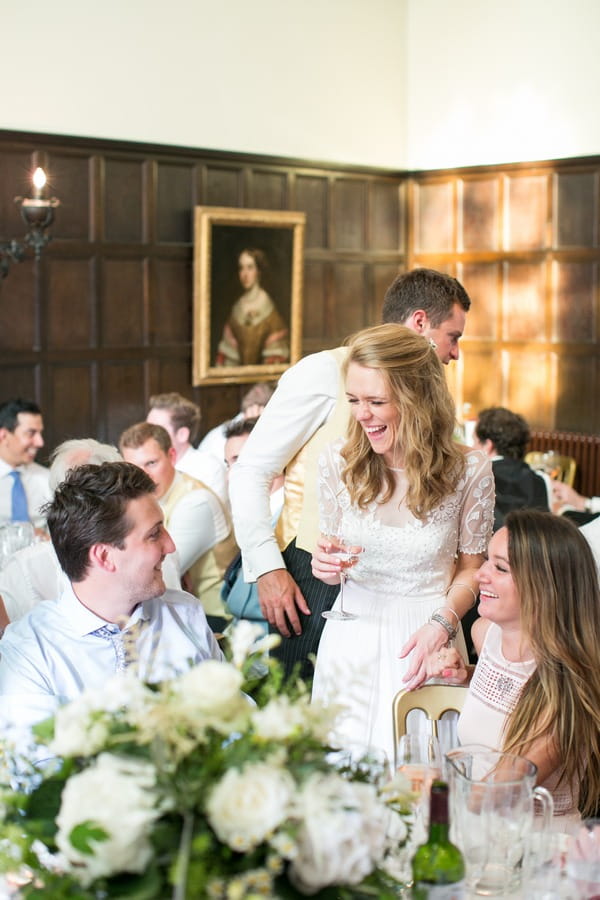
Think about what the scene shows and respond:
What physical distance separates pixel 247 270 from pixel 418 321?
5.84 metres

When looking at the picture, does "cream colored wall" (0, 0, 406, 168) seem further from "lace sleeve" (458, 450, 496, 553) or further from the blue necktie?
"lace sleeve" (458, 450, 496, 553)

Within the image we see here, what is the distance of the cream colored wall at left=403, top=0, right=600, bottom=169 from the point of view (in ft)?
29.3

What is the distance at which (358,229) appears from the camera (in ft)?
32.4

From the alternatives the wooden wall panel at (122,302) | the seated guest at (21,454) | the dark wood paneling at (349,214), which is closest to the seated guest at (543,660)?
the seated guest at (21,454)

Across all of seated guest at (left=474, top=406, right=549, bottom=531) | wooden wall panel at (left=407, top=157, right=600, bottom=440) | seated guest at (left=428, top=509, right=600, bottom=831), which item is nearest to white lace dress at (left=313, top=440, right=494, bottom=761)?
seated guest at (left=428, top=509, right=600, bottom=831)

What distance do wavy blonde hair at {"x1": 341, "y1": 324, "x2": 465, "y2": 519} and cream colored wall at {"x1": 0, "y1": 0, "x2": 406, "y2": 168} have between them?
5580mm

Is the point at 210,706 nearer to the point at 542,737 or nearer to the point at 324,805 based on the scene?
the point at 324,805

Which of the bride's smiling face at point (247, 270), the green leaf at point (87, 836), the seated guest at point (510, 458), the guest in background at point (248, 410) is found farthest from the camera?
the bride's smiling face at point (247, 270)

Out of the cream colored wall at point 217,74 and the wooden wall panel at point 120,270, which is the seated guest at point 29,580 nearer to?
the wooden wall panel at point 120,270

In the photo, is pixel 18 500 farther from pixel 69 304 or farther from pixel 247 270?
pixel 247 270

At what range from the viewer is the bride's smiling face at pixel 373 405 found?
9.20 feet

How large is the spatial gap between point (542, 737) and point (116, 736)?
1239mm

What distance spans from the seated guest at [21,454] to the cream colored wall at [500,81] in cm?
501

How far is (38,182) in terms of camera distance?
17.4 feet
